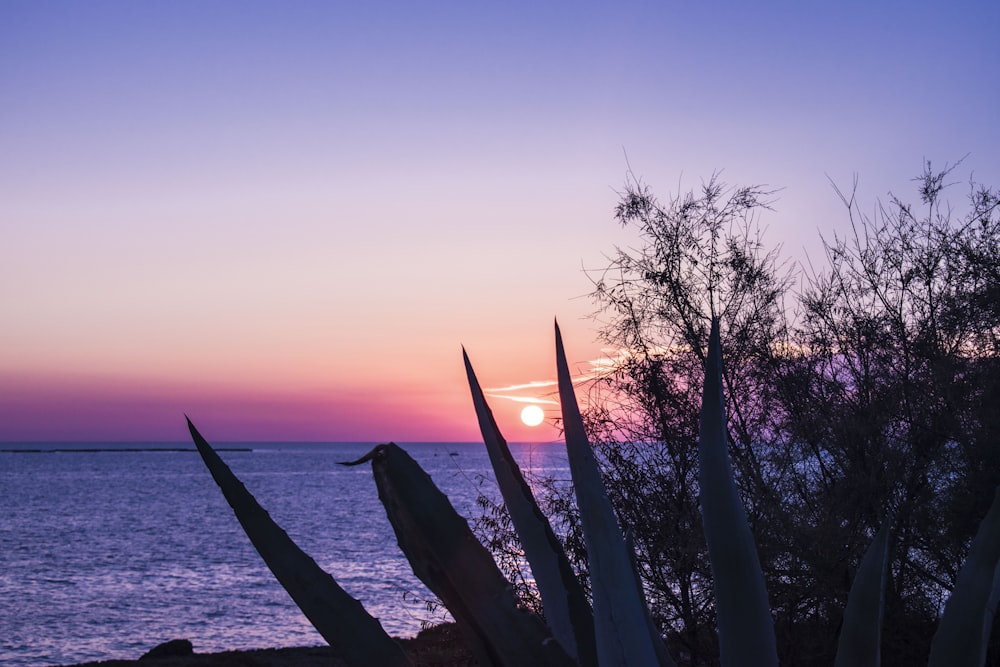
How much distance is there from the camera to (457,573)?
1.79 meters

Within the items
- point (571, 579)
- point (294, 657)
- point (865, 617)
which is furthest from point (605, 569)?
point (294, 657)

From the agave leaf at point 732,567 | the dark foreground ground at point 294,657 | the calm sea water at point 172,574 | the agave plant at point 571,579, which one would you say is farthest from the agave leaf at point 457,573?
the dark foreground ground at point 294,657

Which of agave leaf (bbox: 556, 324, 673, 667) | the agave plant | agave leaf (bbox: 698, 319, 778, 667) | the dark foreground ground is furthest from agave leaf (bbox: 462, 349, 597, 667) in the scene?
the dark foreground ground

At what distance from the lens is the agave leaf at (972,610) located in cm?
167

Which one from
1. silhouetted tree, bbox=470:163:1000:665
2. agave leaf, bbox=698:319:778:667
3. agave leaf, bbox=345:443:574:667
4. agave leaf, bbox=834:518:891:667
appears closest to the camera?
agave leaf, bbox=698:319:778:667

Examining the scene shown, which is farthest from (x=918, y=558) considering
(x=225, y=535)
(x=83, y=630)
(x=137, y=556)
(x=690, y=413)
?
(x=225, y=535)

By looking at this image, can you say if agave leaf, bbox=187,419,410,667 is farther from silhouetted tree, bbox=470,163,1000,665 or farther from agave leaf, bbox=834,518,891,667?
silhouetted tree, bbox=470,163,1000,665

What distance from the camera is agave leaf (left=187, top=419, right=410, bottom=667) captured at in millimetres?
1822

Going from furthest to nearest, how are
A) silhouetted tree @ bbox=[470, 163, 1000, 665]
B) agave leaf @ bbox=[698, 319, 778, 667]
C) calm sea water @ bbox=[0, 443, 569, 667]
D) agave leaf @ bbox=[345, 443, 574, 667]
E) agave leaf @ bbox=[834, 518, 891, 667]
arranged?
calm sea water @ bbox=[0, 443, 569, 667]
silhouetted tree @ bbox=[470, 163, 1000, 665]
agave leaf @ bbox=[345, 443, 574, 667]
agave leaf @ bbox=[834, 518, 891, 667]
agave leaf @ bbox=[698, 319, 778, 667]

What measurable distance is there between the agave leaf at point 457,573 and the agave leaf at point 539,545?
0.14 ft

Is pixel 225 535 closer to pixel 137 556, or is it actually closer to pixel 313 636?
pixel 137 556

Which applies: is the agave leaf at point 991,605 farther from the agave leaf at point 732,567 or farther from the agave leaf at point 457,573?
the agave leaf at point 457,573

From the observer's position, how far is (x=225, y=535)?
163 ft

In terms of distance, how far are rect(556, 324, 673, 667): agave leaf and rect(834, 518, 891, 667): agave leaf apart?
42cm
